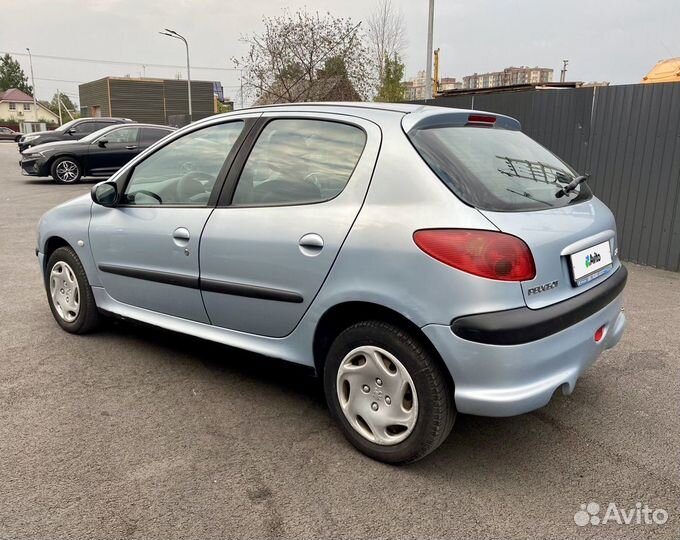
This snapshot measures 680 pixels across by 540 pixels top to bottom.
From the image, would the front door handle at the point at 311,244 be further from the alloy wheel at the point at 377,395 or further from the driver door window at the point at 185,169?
the driver door window at the point at 185,169

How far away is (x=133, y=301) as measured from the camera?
380 cm

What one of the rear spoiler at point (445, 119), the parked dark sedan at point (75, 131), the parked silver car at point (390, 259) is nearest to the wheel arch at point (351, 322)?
the parked silver car at point (390, 259)

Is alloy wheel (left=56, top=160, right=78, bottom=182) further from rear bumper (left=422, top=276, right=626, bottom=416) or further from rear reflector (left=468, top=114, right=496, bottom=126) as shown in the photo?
rear bumper (left=422, top=276, right=626, bottom=416)

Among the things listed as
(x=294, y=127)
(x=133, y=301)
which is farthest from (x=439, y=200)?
(x=133, y=301)

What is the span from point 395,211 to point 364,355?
67 cm

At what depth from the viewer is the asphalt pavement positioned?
2291mm

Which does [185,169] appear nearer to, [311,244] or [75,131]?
[311,244]

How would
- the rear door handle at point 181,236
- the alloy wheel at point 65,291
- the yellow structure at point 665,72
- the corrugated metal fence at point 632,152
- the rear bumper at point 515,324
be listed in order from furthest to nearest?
the yellow structure at point 665,72 < the corrugated metal fence at point 632,152 < the alloy wheel at point 65,291 < the rear door handle at point 181,236 < the rear bumper at point 515,324

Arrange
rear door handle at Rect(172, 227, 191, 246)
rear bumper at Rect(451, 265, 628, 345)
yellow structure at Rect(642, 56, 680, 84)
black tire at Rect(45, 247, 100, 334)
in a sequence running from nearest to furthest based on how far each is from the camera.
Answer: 1. rear bumper at Rect(451, 265, 628, 345)
2. rear door handle at Rect(172, 227, 191, 246)
3. black tire at Rect(45, 247, 100, 334)
4. yellow structure at Rect(642, 56, 680, 84)

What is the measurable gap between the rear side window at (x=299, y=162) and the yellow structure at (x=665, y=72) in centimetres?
931

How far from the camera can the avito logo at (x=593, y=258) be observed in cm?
266

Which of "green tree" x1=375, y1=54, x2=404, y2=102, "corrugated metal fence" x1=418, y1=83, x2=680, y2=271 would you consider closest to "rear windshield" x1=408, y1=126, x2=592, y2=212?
"corrugated metal fence" x1=418, y1=83, x2=680, y2=271

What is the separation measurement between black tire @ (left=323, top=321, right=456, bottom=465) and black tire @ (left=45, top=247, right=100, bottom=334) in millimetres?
2332

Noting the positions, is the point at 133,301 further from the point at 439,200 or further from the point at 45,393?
the point at 439,200
